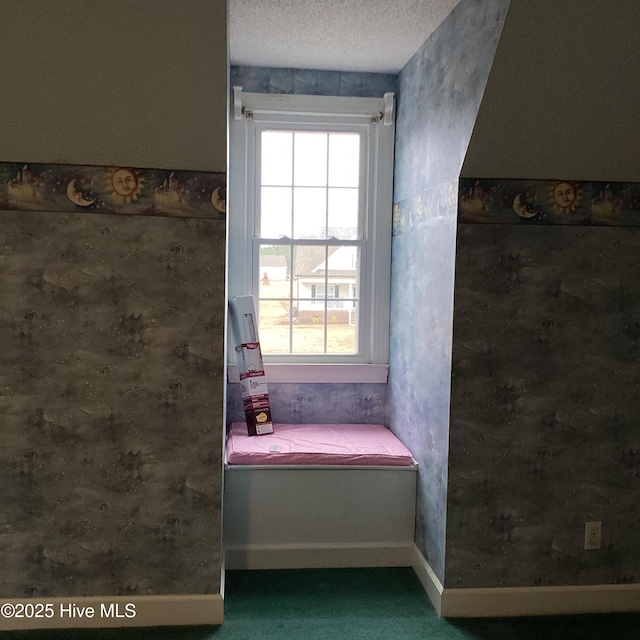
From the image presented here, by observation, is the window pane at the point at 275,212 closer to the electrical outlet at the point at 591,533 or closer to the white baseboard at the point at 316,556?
the white baseboard at the point at 316,556

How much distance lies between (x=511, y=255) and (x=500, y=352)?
41 cm

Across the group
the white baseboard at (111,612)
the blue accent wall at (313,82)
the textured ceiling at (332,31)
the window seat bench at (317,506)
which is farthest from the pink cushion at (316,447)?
the textured ceiling at (332,31)

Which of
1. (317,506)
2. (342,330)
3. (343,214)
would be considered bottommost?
(317,506)

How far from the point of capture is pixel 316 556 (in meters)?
3.25

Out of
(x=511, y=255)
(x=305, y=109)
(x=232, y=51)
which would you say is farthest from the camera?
(x=305, y=109)

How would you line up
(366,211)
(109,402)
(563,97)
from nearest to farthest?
1. (563,97)
2. (109,402)
3. (366,211)

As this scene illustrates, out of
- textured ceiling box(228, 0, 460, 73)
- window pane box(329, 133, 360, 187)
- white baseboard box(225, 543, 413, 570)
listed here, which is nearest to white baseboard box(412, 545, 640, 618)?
white baseboard box(225, 543, 413, 570)

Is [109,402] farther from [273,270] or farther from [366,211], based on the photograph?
[366,211]

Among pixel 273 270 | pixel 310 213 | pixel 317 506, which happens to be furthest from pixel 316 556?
pixel 310 213

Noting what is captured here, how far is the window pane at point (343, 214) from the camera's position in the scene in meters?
3.84

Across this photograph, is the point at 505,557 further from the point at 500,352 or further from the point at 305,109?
the point at 305,109

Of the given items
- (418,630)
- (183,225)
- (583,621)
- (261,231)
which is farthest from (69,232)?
(583,621)

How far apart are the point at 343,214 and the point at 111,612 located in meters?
2.39

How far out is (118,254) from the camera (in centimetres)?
263
